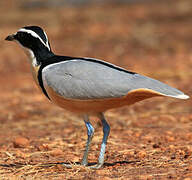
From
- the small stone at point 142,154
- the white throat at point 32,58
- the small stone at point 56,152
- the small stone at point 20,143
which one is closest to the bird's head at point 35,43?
the white throat at point 32,58

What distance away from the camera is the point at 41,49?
5.00m

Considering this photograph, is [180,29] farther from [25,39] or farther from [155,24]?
[25,39]

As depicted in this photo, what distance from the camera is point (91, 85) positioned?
180 inches

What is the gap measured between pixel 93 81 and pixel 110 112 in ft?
12.2

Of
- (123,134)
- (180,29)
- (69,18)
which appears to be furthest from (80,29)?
(123,134)

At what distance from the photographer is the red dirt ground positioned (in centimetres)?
493

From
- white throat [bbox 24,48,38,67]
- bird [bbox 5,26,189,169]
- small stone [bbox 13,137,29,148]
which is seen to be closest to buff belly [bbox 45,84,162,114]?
bird [bbox 5,26,189,169]

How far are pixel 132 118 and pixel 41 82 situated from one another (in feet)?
10.3

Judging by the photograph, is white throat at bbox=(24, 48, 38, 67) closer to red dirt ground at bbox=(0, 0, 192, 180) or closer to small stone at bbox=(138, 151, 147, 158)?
red dirt ground at bbox=(0, 0, 192, 180)

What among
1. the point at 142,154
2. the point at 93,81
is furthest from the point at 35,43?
the point at 142,154

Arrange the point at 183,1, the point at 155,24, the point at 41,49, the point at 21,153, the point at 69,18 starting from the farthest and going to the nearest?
the point at 183,1 → the point at 69,18 → the point at 155,24 → the point at 21,153 → the point at 41,49

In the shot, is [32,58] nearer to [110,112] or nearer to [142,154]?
[142,154]

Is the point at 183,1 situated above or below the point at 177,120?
above

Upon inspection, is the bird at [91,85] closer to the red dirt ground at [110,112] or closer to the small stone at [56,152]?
the red dirt ground at [110,112]
